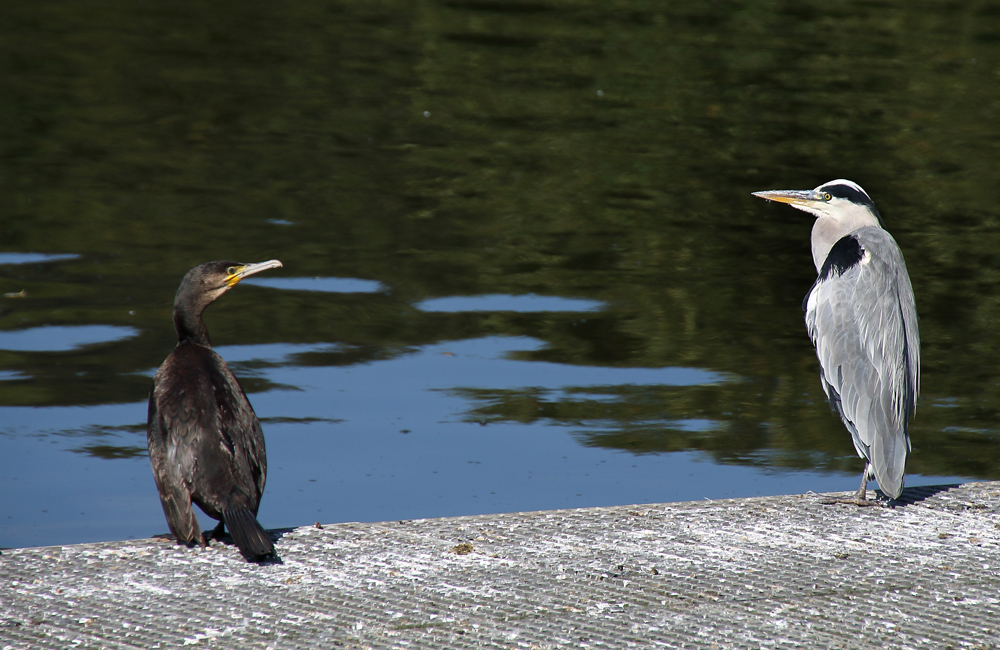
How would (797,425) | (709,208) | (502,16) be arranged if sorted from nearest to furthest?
1. (797,425)
2. (709,208)
3. (502,16)

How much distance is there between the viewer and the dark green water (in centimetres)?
657

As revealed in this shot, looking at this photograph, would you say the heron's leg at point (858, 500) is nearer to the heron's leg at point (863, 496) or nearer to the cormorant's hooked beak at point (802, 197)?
the heron's leg at point (863, 496)

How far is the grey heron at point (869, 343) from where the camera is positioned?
4316 mm

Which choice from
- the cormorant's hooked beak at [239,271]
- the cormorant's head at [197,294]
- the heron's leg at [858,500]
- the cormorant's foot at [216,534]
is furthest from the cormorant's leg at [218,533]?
the heron's leg at [858,500]

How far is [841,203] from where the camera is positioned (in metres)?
4.82

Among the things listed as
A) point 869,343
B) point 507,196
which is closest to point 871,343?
point 869,343

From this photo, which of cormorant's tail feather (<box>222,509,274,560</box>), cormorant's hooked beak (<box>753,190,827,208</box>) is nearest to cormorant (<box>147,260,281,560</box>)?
cormorant's tail feather (<box>222,509,274,560</box>)

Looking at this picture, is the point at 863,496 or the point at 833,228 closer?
the point at 863,496

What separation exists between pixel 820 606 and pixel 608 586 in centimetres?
57

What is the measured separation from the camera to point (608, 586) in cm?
344

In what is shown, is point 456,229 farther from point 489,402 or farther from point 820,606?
point 820,606

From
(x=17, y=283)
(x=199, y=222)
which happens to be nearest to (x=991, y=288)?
(x=199, y=222)

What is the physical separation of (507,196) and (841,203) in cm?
573

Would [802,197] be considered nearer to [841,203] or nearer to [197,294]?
[841,203]
